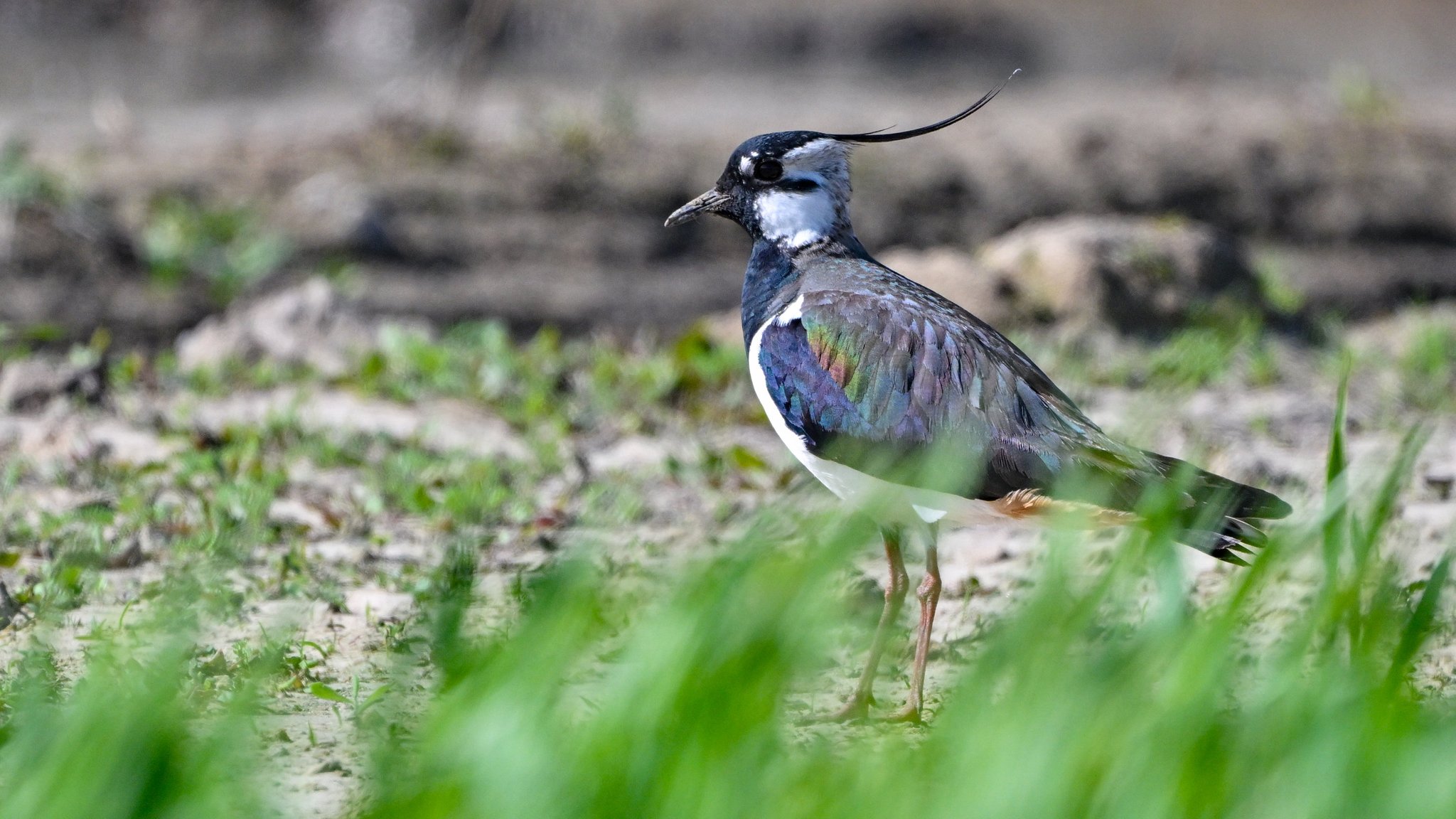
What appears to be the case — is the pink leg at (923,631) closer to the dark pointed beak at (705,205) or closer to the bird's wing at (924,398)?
the bird's wing at (924,398)

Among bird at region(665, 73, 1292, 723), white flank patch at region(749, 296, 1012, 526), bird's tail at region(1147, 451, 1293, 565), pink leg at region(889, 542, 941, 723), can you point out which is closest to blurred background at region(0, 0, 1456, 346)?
bird at region(665, 73, 1292, 723)

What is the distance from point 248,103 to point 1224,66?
8140 mm

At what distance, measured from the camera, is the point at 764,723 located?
242 centimetres

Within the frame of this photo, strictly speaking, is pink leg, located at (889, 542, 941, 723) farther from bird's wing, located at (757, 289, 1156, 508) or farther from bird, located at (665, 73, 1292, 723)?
bird's wing, located at (757, 289, 1156, 508)

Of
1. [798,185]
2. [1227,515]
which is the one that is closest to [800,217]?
[798,185]

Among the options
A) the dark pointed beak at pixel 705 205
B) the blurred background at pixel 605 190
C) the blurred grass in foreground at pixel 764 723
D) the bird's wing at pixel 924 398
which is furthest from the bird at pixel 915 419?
the blurred background at pixel 605 190

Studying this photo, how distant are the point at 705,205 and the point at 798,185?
0.32 meters

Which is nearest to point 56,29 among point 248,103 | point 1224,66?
point 248,103

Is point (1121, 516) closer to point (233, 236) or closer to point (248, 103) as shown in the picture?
point (233, 236)

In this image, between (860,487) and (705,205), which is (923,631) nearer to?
(860,487)

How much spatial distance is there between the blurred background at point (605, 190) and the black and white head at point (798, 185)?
2.85 metres

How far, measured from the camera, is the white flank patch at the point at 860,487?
3.86 meters

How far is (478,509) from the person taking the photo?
5.23 metres

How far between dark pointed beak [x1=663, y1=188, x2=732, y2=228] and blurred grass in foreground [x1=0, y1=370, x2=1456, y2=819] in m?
2.24
